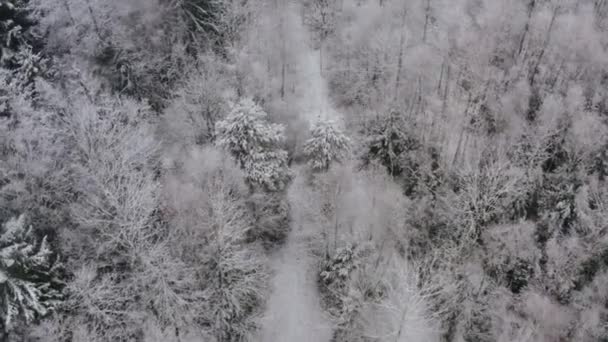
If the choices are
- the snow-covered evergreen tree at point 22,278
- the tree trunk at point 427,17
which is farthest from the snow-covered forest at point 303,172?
the tree trunk at point 427,17

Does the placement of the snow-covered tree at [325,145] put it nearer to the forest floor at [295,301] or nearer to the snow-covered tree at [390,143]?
the snow-covered tree at [390,143]

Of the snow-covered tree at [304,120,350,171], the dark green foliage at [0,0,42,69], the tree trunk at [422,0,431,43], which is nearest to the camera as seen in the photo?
the dark green foliage at [0,0,42,69]

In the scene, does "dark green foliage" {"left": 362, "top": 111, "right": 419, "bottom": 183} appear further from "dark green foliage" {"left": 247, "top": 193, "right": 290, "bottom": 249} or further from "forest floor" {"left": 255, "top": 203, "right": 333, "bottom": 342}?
"forest floor" {"left": 255, "top": 203, "right": 333, "bottom": 342}

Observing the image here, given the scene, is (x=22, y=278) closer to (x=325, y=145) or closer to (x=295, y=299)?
(x=295, y=299)

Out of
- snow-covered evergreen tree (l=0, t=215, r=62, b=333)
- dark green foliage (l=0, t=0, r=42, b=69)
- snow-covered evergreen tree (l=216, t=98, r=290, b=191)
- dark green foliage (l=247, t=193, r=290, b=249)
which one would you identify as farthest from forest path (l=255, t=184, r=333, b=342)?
dark green foliage (l=0, t=0, r=42, b=69)

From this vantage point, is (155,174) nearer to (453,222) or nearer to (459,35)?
(453,222)

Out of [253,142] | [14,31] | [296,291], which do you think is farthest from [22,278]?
[296,291]

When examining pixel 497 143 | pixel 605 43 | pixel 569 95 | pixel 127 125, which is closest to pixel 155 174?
pixel 127 125
